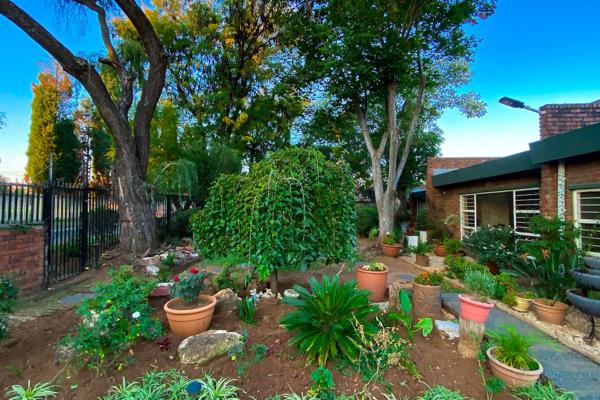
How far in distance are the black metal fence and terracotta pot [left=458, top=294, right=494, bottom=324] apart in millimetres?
6464

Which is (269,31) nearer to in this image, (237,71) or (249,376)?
(237,71)

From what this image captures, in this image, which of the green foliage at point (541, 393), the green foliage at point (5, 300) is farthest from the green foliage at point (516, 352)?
the green foliage at point (5, 300)

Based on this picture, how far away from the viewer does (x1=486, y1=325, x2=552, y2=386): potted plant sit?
7.39ft

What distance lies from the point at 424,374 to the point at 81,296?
529 centimetres

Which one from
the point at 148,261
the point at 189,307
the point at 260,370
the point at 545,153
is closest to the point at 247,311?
the point at 189,307

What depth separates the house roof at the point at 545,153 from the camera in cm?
437

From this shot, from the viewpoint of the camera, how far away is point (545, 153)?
5297 mm

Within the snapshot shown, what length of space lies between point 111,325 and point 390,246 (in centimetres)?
786

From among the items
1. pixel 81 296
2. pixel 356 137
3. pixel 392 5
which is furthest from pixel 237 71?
pixel 81 296

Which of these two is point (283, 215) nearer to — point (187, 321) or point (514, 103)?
point (187, 321)

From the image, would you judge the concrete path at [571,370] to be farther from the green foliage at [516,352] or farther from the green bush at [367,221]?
the green bush at [367,221]

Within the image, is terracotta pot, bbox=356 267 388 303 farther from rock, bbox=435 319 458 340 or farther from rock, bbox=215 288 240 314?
rock, bbox=215 288 240 314

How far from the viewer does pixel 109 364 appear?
7.77 ft

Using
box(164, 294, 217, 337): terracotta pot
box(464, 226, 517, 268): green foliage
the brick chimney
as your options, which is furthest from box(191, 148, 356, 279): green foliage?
the brick chimney
